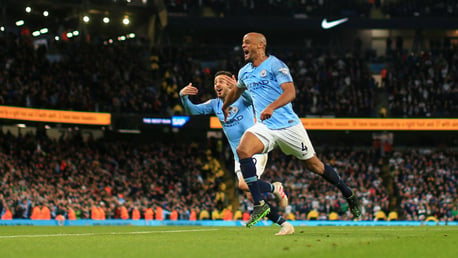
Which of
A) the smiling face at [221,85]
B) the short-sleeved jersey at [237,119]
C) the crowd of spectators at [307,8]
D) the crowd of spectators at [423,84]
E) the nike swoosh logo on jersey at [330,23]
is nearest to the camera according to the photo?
the smiling face at [221,85]

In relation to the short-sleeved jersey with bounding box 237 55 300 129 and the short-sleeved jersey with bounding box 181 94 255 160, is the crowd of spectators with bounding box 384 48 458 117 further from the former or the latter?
the short-sleeved jersey with bounding box 237 55 300 129

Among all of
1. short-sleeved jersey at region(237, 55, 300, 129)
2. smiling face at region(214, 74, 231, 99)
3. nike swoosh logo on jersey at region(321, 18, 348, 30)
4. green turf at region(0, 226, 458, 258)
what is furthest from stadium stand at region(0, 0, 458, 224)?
green turf at region(0, 226, 458, 258)

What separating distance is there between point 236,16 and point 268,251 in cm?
4622

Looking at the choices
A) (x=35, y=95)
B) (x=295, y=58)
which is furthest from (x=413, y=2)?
(x=35, y=95)

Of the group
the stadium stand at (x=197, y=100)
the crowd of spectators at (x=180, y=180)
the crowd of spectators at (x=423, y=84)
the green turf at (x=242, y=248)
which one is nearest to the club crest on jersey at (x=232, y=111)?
the green turf at (x=242, y=248)

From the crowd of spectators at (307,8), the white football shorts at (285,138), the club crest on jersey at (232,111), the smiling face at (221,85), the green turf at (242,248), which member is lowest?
the green turf at (242,248)

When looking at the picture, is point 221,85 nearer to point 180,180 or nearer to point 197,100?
point 180,180

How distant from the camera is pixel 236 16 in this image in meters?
54.3

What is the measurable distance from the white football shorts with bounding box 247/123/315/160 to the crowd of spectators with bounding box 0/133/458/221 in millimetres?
22005

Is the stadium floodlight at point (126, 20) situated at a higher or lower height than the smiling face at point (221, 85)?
higher

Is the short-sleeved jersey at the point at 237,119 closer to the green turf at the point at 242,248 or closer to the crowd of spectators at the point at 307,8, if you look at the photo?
the green turf at the point at 242,248

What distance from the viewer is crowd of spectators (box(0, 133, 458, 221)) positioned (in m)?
35.5

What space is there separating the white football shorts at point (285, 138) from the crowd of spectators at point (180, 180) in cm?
2201

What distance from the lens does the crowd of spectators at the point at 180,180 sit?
3547 centimetres
